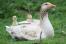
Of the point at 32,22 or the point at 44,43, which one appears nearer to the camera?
the point at 44,43

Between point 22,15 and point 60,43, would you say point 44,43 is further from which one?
point 22,15

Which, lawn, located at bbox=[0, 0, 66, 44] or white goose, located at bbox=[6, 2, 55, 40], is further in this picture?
white goose, located at bbox=[6, 2, 55, 40]

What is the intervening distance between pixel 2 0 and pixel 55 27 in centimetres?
241

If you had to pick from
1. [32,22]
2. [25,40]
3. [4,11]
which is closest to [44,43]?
[25,40]

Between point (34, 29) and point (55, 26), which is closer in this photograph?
point (34, 29)

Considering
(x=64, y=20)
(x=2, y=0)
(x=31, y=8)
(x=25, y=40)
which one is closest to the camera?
(x=25, y=40)

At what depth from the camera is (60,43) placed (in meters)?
8.56

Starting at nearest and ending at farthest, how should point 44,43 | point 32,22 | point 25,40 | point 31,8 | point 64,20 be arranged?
1. point 44,43
2. point 25,40
3. point 32,22
4. point 64,20
5. point 31,8

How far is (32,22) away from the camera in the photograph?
1052 cm

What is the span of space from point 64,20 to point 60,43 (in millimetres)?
3325

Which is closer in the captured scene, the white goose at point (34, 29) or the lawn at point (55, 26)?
the lawn at point (55, 26)

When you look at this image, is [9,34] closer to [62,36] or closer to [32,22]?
[32,22]

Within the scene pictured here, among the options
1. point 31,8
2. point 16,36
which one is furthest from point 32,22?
point 31,8

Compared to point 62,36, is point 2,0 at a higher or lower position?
higher
